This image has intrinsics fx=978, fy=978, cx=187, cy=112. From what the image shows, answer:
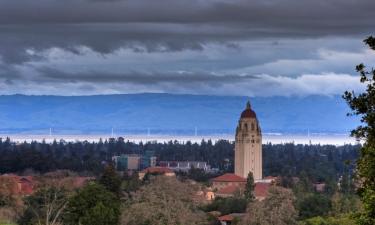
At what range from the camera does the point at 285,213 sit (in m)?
52.9

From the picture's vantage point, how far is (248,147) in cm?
14862

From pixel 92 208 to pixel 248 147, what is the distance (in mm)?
102167

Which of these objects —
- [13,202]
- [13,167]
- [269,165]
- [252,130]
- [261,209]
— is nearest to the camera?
[261,209]

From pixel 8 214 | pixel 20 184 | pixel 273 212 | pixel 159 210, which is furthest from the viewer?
pixel 20 184

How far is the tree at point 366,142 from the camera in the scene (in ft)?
58.3

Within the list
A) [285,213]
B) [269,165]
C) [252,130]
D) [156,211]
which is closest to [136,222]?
[156,211]

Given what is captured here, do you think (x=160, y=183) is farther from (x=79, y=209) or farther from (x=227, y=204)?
(x=227, y=204)

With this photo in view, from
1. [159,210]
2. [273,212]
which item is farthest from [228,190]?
[159,210]

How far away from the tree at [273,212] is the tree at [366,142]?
32.8 metres

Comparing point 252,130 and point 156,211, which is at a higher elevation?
point 252,130

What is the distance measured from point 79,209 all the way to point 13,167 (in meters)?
91.7

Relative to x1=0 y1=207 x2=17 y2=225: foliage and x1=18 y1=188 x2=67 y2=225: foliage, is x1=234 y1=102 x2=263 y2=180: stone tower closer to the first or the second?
x1=18 y1=188 x2=67 y2=225: foliage

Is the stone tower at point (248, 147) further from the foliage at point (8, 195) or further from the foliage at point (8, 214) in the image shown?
the foliage at point (8, 214)

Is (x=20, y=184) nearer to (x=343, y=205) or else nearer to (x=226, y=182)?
(x=343, y=205)
